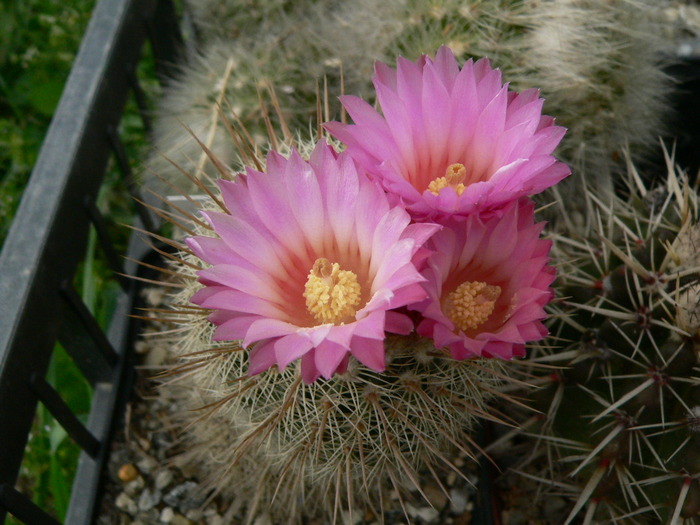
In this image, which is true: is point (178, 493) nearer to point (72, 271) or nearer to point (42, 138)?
point (72, 271)

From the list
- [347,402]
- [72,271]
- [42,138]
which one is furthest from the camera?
[42,138]

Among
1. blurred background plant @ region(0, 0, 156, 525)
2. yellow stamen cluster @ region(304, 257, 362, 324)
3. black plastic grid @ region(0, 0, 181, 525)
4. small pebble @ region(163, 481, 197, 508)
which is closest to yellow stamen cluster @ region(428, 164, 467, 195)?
yellow stamen cluster @ region(304, 257, 362, 324)

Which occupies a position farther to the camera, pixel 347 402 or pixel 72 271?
pixel 72 271

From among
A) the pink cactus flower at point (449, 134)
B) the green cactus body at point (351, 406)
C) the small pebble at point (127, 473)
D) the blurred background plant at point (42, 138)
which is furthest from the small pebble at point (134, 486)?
the pink cactus flower at point (449, 134)

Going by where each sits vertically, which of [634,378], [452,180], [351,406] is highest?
[452,180]

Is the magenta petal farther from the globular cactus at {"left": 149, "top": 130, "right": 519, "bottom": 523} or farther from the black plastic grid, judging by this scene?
the black plastic grid

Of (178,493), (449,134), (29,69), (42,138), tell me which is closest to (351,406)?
(449,134)
